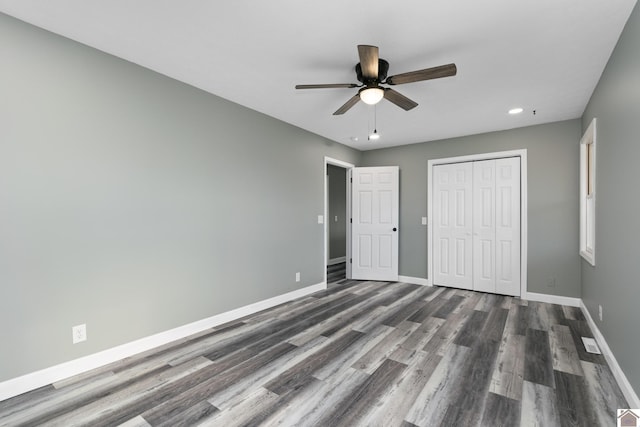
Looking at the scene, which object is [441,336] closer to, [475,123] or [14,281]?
[475,123]

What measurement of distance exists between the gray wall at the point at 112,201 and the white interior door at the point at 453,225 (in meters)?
3.00

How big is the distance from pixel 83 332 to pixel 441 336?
10.4ft

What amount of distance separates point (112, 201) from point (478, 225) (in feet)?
15.8

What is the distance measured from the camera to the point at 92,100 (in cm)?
237

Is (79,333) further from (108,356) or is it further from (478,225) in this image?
(478,225)

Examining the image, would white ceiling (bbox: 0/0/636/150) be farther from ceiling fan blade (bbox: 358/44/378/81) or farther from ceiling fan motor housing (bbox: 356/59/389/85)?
ceiling fan blade (bbox: 358/44/378/81)

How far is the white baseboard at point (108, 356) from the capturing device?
6.61 ft

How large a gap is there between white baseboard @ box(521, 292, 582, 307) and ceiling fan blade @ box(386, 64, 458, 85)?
3637 mm

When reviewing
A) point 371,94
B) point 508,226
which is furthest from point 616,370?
point 371,94

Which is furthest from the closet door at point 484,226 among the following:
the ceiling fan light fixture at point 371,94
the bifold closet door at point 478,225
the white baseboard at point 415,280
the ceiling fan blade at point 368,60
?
the ceiling fan blade at point 368,60

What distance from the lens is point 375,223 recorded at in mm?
5469

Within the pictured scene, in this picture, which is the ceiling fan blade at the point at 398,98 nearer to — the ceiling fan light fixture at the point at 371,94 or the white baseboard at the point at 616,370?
the ceiling fan light fixture at the point at 371,94

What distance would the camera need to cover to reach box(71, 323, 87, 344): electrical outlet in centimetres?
226

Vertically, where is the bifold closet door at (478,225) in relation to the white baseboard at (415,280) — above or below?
above
